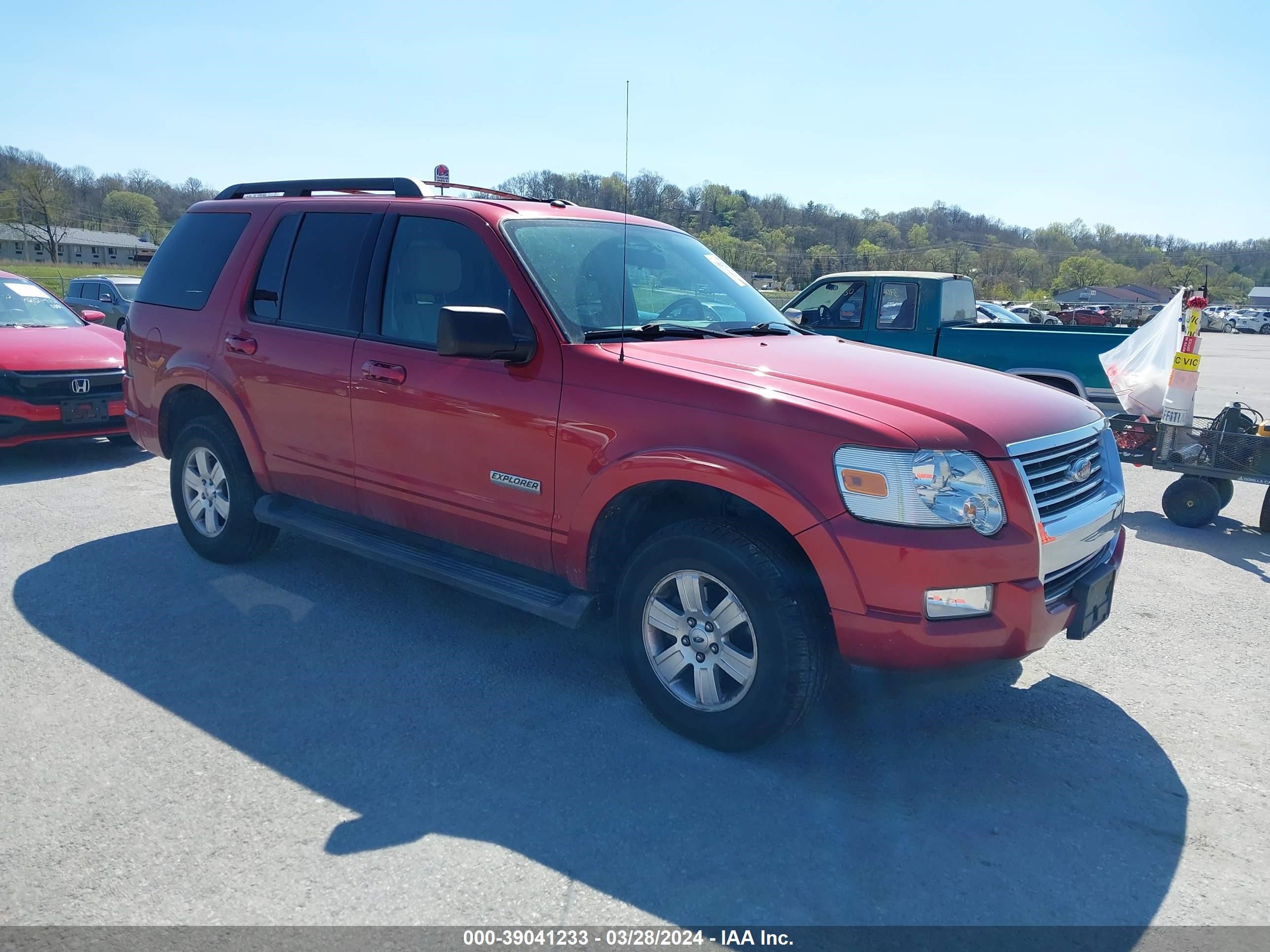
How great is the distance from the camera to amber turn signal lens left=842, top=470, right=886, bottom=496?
3.11 m

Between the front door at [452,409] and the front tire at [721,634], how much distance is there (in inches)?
22.8

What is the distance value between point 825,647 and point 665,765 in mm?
736

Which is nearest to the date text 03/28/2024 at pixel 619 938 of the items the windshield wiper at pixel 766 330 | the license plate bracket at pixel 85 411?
the windshield wiper at pixel 766 330

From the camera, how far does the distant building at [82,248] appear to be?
90.7m

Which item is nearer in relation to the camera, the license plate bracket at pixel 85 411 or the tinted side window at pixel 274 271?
the tinted side window at pixel 274 271

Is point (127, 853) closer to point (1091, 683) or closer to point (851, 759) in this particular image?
point (851, 759)

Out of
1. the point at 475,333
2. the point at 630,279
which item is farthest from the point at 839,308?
the point at 475,333

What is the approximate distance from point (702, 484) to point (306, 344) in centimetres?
245

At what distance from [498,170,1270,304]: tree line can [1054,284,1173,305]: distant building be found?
3.47 ft

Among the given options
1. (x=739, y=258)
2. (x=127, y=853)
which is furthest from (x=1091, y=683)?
(x=739, y=258)

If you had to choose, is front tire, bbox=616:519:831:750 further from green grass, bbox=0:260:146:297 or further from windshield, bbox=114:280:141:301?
windshield, bbox=114:280:141:301

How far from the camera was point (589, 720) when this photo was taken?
3.81 meters

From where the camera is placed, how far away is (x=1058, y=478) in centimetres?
346

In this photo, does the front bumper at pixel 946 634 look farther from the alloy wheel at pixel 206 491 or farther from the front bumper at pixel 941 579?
the alloy wheel at pixel 206 491
